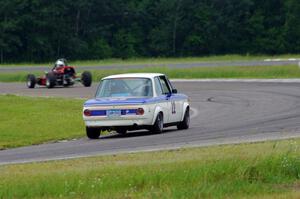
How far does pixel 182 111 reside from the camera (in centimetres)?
2356

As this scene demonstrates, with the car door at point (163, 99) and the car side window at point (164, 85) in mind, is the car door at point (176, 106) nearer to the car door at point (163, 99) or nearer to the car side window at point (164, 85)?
the car side window at point (164, 85)

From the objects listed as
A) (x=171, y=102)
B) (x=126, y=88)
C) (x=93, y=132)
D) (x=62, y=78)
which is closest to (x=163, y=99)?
(x=171, y=102)

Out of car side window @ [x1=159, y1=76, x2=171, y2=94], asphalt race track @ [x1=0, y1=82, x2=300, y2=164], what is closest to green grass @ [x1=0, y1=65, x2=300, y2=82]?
asphalt race track @ [x1=0, y1=82, x2=300, y2=164]

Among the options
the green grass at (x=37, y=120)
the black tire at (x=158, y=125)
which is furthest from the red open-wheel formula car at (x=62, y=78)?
the black tire at (x=158, y=125)

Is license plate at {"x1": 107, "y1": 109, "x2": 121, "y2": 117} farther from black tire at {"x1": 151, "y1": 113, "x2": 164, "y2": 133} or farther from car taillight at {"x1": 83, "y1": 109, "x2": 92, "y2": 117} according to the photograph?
black tire at {"x1": 151, "y1": 113, "x2": 164, "y2": 133}

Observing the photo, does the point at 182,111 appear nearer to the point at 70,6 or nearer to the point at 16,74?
the point at 16,74

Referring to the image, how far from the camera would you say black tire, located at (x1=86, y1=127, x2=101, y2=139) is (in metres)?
22.0

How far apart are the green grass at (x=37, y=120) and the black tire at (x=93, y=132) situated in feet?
3.03

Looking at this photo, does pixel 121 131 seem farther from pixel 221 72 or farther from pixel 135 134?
pixel 221 72

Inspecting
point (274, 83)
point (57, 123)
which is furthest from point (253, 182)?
point (274, 83)

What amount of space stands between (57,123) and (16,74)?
36138mm

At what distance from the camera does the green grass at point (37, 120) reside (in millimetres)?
22859

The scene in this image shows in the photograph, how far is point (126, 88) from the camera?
22.3 m

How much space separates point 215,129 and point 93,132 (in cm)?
289
